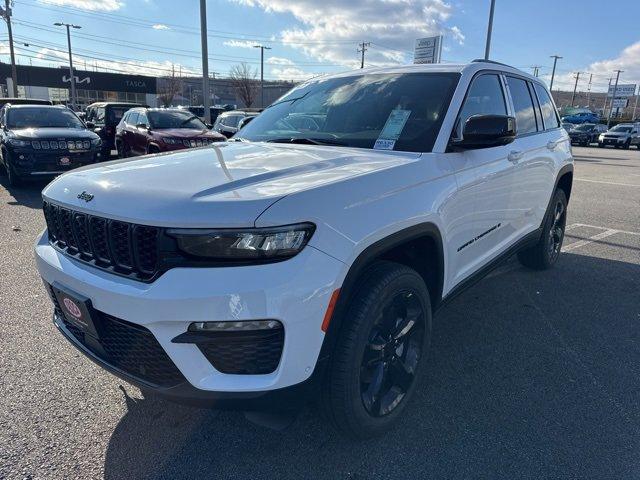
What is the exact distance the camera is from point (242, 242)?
73.0 inches

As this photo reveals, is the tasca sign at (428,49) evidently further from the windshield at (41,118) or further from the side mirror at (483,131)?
the side mirror at (483,131)

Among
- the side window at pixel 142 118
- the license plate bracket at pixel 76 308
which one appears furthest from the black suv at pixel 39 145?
the license plate bracket at pixel 76 308

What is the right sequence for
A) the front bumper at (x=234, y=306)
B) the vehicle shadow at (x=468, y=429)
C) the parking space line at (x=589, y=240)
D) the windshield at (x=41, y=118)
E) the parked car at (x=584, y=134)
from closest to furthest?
the front bumper at (x=234, y=306) → the vehicle shadow at (x=468, y=429) → the parking space line at (x=589, y=240) → the windshield at (x=41, y=118) → the parked car at (x=584, y=134)

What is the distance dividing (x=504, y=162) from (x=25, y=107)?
422 inches

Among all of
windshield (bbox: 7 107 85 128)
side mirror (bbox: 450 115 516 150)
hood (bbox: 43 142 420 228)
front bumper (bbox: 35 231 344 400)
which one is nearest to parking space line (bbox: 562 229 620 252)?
side mirror (bbox: 450 115 516 150)

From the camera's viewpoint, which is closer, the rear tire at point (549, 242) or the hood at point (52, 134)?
the rear tire at point (549, 242)

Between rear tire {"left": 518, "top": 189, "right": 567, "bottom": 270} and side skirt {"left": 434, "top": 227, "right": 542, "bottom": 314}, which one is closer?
A: side skirt {"left": 434, "top": 227, "right": 542, "bottom": 314}

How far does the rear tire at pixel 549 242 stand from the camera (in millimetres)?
4953

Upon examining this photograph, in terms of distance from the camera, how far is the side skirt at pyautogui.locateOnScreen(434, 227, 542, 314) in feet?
10.2

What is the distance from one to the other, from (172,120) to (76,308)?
1055 centimetres

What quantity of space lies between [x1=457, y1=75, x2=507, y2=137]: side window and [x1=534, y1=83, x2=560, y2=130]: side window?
1257 millimetres

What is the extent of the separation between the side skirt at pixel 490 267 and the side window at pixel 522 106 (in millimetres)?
932

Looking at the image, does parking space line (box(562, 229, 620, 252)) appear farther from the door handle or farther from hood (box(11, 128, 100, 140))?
hood (box(11, 128, 100, 140))

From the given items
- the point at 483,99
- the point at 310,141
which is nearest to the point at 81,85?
the point at 310,141
